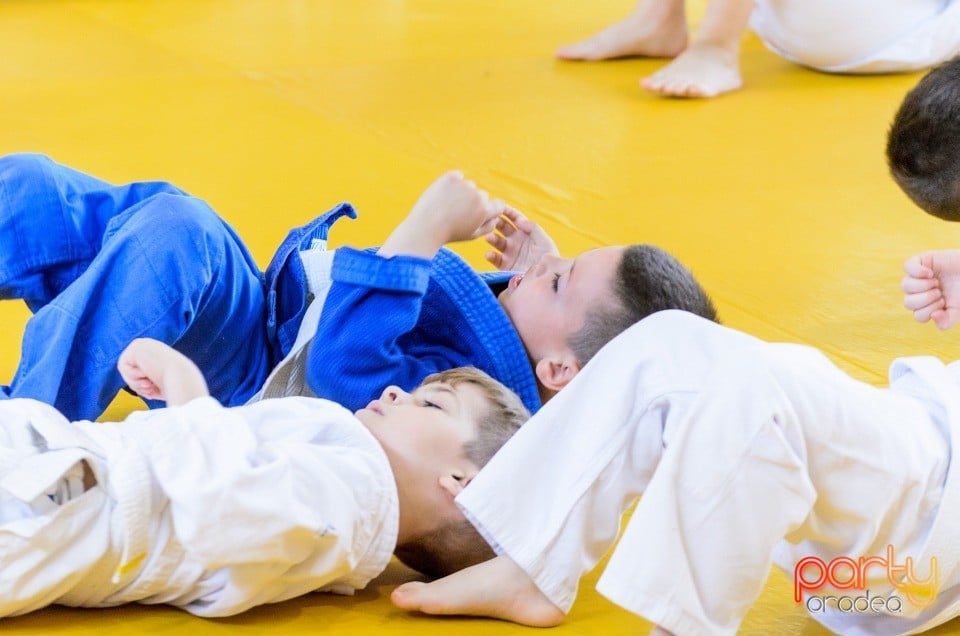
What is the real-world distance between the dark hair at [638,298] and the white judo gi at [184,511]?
1.29 ft

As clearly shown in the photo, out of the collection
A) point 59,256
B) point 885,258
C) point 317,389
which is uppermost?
point 59,256

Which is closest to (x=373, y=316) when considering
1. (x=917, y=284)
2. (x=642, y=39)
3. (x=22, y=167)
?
(x=22, y=167)

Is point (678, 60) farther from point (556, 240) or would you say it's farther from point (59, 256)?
point (59, 256)

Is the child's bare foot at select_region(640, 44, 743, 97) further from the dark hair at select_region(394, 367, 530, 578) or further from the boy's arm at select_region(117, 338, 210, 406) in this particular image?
the boy's arm at select_region(117, 338, 210, 406)

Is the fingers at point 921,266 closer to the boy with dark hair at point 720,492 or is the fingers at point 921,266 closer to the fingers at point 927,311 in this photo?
the fingers at point 927,311

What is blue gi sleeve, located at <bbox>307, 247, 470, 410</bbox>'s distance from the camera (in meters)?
1.44

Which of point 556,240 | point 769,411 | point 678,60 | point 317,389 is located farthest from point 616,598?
point 678,60

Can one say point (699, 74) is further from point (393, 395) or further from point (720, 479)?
point (720, 479)

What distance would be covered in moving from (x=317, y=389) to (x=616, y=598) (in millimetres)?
555

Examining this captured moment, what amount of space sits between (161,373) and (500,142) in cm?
139

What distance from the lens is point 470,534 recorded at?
1256 mm

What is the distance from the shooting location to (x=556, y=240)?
2082 millimetres

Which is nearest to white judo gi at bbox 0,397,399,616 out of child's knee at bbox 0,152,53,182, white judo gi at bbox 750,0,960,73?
child's knee at bbox 0,152,53,182

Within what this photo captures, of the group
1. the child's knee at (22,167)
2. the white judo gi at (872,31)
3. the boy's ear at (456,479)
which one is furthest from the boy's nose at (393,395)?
the white judo gi at (872,31)
